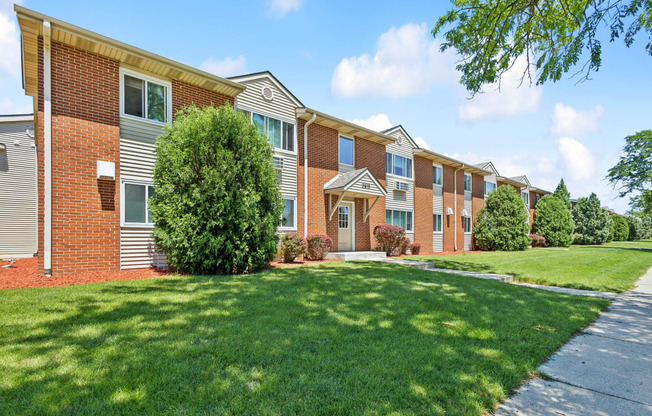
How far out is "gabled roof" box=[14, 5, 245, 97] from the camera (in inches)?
296

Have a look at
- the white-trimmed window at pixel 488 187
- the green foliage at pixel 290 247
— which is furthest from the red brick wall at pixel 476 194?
the green foliage at pixel 290 247

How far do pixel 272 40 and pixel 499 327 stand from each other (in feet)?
32.7

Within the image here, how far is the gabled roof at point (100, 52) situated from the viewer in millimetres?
7508

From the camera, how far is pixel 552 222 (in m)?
28.3

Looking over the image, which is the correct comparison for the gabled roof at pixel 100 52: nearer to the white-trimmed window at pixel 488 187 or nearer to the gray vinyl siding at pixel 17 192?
the gray vinyl siding at pixel 17 192

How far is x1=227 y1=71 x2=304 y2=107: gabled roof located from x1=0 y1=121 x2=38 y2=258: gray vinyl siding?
29.8 ft

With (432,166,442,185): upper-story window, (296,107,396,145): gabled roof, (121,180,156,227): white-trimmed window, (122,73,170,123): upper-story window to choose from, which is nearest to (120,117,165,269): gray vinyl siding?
(121,180,156,227): white-trimmed window

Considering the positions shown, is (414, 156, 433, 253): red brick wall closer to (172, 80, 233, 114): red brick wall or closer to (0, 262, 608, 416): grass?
(172, 80, 233, 114): red brick wall

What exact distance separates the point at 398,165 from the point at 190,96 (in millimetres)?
11558

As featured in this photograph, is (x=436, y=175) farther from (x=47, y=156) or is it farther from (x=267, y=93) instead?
(x=47, y=156)

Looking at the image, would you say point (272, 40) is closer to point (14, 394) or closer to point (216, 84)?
point (216, 84)

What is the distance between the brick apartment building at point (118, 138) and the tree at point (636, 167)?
24195mm

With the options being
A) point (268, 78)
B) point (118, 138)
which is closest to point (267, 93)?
point (268, 78)

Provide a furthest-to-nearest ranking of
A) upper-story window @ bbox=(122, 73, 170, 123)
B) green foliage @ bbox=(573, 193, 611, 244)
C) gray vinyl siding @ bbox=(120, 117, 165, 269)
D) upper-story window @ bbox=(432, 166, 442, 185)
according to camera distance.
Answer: green foliage @ bbox=(573, 193, 611, 244)
upper-story window @ bbox=(432, 166, 442, 185)
upper-story window @ bbox=(122, 73, 170, 123)
gray vinyl siding @ bbox=(120, 117, 165, 269)
